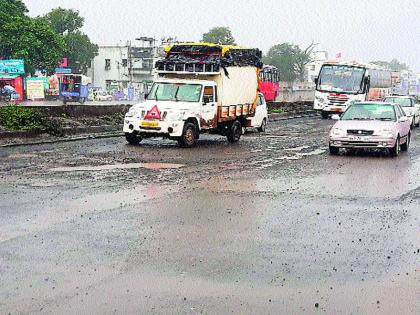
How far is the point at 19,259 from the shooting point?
674 centimetres

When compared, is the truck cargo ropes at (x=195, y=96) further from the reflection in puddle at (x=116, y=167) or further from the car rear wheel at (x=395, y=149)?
the car rear wheel at (x=395, y=149)

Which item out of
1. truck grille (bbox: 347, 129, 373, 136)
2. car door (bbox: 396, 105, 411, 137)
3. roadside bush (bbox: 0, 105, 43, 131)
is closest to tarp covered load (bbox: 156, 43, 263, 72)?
roadside bush (bbox: 0, 105, 43, 131)

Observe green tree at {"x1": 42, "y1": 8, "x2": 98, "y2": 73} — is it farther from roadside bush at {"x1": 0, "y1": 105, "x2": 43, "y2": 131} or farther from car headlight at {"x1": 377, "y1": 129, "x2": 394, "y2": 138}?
car headlight at {"x1": 377, "y1": 129, "x2": 394, "y2": 138}

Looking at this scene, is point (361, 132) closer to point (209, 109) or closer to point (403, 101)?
point (209, 109)

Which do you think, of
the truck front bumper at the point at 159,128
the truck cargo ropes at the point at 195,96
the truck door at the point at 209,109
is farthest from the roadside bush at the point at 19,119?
the truck door at the point at 209,109

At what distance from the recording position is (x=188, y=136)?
2061 centimetres

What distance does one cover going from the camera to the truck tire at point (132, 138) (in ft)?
69.1

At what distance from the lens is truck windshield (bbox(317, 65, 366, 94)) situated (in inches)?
1662

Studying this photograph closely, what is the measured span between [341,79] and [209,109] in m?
22.6

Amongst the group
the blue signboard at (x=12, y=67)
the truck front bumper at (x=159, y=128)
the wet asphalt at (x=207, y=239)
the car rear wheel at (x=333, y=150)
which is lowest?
the car rear wheel at (x=333, y=150)

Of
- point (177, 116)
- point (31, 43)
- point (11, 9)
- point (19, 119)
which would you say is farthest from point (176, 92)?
point (11, 9)

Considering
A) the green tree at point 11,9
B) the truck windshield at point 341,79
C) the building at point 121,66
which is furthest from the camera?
the building at point 121,66

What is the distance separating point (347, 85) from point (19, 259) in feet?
123

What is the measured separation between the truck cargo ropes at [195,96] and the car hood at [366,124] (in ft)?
15.0
